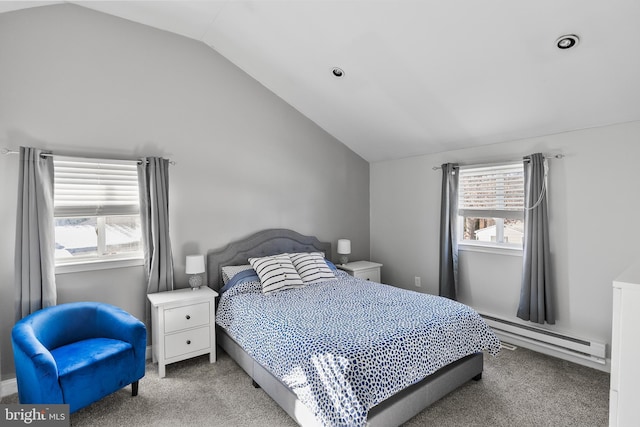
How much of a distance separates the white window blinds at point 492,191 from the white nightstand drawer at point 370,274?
1303 millimetres

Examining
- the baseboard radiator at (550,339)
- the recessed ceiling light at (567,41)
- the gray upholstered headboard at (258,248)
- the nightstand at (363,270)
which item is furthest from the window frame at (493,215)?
the gray upholstered headboard at (258,248)

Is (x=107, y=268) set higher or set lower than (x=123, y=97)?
lower

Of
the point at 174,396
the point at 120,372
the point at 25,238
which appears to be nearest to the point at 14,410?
the point at 120,372

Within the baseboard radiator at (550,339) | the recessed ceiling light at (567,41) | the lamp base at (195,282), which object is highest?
the recessed ceiling light at (567,41)

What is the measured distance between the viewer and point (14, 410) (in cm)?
209

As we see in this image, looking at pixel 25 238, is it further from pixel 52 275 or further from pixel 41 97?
→ pixel 41 97

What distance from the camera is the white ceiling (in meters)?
2.25

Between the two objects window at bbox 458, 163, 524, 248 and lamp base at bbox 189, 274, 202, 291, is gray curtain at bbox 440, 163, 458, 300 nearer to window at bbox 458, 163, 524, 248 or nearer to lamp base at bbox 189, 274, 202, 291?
window at bbox 458, 163, 524, 248

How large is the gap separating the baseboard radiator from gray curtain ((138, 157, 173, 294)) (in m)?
3.34

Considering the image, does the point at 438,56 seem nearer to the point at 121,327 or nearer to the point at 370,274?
the point at 370,274

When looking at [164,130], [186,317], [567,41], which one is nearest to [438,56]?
[567,41]

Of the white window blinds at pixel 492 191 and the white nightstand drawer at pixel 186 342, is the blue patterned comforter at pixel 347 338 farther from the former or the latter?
the white window blinds at pixel 492 191

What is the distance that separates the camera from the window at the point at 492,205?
351cm

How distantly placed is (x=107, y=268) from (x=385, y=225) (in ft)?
10.9
